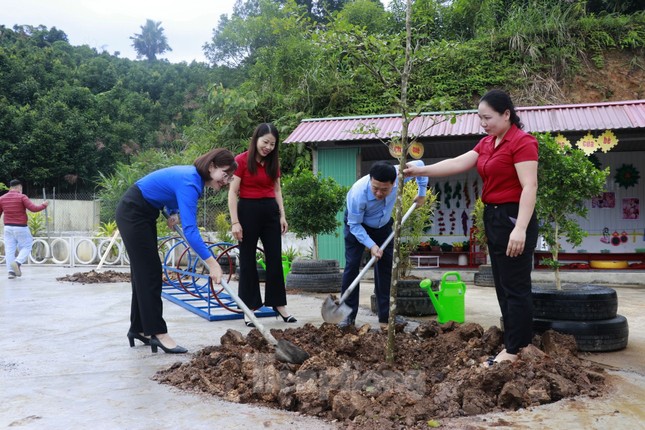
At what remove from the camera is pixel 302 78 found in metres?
16.9

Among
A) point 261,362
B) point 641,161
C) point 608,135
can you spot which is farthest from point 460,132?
point 261,362

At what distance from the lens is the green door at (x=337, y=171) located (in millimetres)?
11445

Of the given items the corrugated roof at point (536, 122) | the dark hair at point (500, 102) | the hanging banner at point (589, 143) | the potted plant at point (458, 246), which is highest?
the corrugated roof at point (536, 122)

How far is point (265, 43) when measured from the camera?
29.6m

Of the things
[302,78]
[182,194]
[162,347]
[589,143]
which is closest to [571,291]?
[182,194]

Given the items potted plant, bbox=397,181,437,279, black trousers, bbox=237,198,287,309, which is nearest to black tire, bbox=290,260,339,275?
potted plant, bbox=397,181,437,279

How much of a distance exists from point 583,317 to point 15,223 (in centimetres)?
1000

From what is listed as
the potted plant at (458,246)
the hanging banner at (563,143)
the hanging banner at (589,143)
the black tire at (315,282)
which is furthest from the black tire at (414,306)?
the potted plant at (458,246)

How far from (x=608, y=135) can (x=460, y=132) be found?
2383 millimetres

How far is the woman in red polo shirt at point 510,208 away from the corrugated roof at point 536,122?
532cm

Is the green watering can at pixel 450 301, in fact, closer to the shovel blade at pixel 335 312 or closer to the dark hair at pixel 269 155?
the shovel blade at pixel 335 312

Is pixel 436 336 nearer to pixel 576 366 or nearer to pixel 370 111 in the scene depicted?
pixel 576 366

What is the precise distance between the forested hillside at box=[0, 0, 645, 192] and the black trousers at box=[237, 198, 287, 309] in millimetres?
1512

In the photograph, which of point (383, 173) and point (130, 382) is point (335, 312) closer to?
point (383, 173)
